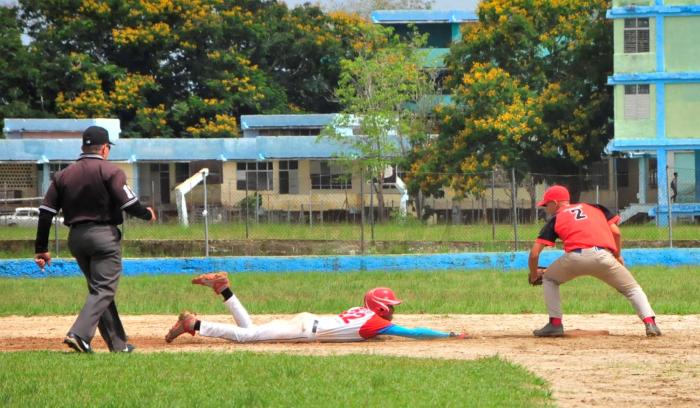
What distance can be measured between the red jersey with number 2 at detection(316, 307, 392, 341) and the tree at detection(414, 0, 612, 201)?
110 feet

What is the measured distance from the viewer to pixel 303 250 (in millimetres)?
30078

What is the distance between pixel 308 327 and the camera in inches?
523

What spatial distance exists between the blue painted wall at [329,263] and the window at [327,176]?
91.1 feet

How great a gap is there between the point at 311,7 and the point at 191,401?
2331 inches

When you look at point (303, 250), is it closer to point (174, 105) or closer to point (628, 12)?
point (628, 12)

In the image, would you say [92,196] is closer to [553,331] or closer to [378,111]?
[553,331]

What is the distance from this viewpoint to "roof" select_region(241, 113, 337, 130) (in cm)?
5951

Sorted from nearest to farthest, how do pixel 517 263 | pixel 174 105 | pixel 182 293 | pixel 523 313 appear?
pixel 523 313, pixel 182 293, pixel 517 263, pixel 174 105

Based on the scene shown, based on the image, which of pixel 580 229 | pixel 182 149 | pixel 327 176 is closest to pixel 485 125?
pixel 327 176

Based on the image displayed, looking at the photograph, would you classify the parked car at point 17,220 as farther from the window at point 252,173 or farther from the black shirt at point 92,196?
the black shirt at point 92,196

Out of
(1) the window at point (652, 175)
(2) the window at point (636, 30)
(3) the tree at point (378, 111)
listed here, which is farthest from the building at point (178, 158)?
(2) the window at point (636, 30)

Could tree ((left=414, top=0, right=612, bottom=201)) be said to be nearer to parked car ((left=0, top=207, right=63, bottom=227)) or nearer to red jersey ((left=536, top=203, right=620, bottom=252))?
parked car ((left=0, top=207, right=63, bottom=227))

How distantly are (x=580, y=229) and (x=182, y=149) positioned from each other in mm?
43992

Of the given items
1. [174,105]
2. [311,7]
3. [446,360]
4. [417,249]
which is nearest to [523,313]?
[446,360]
